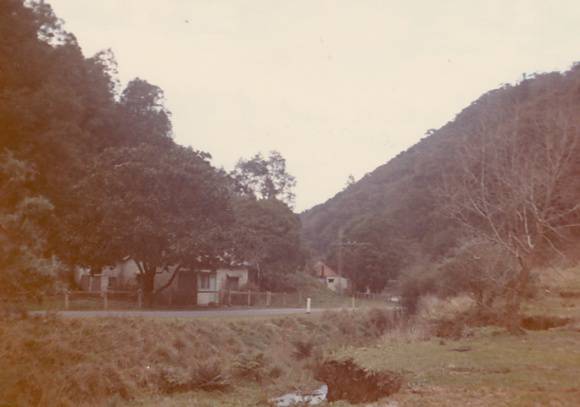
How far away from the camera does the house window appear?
43.9 metres

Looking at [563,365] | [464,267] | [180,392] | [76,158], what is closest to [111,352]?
[180,392]

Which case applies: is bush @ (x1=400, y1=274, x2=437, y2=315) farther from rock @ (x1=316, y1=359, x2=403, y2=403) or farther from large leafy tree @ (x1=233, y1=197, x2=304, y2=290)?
rock @ (x1=316, y1=359, x2=403, y2=403)

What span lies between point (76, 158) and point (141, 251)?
8090mm

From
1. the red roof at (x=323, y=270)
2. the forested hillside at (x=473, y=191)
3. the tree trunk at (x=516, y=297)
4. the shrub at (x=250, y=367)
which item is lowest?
the shrub at (x=250, y=367)

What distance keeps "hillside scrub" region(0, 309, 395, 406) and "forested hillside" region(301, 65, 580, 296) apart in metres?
9.32

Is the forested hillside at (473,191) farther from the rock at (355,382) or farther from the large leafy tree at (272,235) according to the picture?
the large leafy tree at (272,235)

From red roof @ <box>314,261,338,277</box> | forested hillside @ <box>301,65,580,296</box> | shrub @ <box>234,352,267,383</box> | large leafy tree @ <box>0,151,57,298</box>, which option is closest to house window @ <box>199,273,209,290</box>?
forested hillside @ <box>301,65,580,296</box>

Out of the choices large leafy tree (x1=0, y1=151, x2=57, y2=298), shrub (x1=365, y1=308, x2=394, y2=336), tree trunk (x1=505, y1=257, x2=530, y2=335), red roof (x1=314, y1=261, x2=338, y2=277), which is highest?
red roof (x1=314, y1=261, x2=338, y2=277)

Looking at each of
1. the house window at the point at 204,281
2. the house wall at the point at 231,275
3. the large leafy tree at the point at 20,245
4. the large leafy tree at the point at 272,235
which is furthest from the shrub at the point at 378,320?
the large leafy tree at the point at 20,245

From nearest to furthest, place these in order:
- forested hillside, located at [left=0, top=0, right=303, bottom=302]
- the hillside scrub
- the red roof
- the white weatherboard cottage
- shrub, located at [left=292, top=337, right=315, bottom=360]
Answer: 1. the hillside scrub
2. shrub, located at [left=292, top=337, right=315, bottom=360]
3. forested hillside, located at [left=0, top=0, right=303, bottom=302]
4. the white weatherboard cottage
5. the red roof

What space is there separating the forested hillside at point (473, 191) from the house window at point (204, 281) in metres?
16.3

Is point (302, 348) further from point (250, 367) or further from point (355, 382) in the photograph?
point (355, 382)

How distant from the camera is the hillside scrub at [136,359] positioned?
14367mm

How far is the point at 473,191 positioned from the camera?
2686 cm
